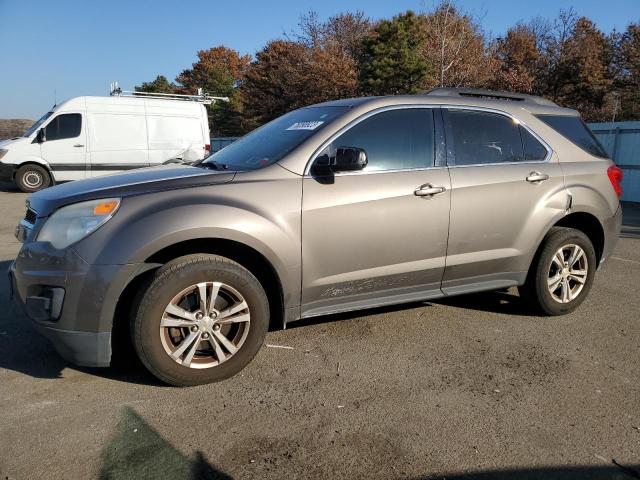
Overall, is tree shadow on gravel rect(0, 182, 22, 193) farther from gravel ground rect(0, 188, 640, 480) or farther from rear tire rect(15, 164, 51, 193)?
gravel ground rect(0, 188, 640, 480)

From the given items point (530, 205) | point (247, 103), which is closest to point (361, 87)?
point (247, 103)

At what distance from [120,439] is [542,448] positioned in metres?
2.13

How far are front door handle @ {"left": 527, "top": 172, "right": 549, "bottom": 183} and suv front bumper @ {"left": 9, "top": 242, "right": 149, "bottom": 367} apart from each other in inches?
119

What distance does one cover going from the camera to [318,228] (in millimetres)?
3342

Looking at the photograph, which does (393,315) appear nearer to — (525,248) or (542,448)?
(525,248)

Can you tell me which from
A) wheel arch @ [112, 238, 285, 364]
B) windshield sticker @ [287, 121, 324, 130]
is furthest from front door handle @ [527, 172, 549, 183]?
wheel arch @ [112, 238, 285, 364]

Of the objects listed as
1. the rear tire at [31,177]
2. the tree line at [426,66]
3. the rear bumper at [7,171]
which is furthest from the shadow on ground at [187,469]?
the tree line at [426,66]

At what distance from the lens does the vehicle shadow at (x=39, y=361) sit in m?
3.28

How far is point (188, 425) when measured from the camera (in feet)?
8.93

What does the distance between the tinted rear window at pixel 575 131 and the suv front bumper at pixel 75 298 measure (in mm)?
3576

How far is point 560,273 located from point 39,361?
4.11 meters

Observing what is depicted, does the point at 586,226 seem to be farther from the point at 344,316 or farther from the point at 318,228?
the point at 318,228

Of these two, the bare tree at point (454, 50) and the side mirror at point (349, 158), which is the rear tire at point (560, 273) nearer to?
the side mirror at point (349, 158)

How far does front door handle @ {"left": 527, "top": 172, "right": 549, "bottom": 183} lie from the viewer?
409 centimetres
